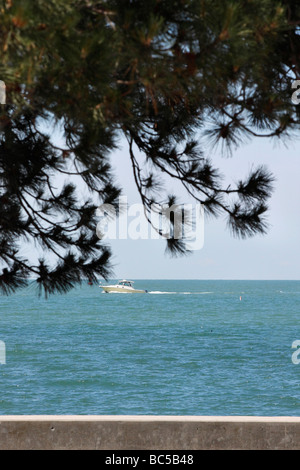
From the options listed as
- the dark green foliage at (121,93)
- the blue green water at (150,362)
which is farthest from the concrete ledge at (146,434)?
the blue green water at (150,362)

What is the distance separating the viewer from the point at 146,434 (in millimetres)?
3498

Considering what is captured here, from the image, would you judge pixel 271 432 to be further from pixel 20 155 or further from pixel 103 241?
pixel 20 155

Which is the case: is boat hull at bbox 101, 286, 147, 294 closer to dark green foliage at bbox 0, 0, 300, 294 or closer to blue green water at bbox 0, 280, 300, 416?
blue green water at bbox 0, 280, 300, 416

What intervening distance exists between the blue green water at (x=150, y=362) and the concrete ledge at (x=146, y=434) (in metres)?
10.2

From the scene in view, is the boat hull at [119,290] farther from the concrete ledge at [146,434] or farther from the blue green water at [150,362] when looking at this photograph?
the concrete ledge at [146,434]

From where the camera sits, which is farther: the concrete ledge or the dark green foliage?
the concrete ledge

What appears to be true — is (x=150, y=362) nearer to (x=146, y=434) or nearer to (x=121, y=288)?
(x=146, y=434)

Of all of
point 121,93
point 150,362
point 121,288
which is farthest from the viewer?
point 121,288

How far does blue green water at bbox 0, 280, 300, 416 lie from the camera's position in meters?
27.2

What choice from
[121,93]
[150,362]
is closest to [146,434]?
[121,93]

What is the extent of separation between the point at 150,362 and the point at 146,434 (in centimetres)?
3327

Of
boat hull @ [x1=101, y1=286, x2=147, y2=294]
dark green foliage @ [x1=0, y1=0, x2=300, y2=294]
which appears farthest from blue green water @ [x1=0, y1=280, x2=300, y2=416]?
boat hull @ [x1=101, y1=286, x2=147, y2=294]

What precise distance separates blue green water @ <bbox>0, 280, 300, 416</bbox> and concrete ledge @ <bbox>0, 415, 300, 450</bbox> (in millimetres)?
10189
